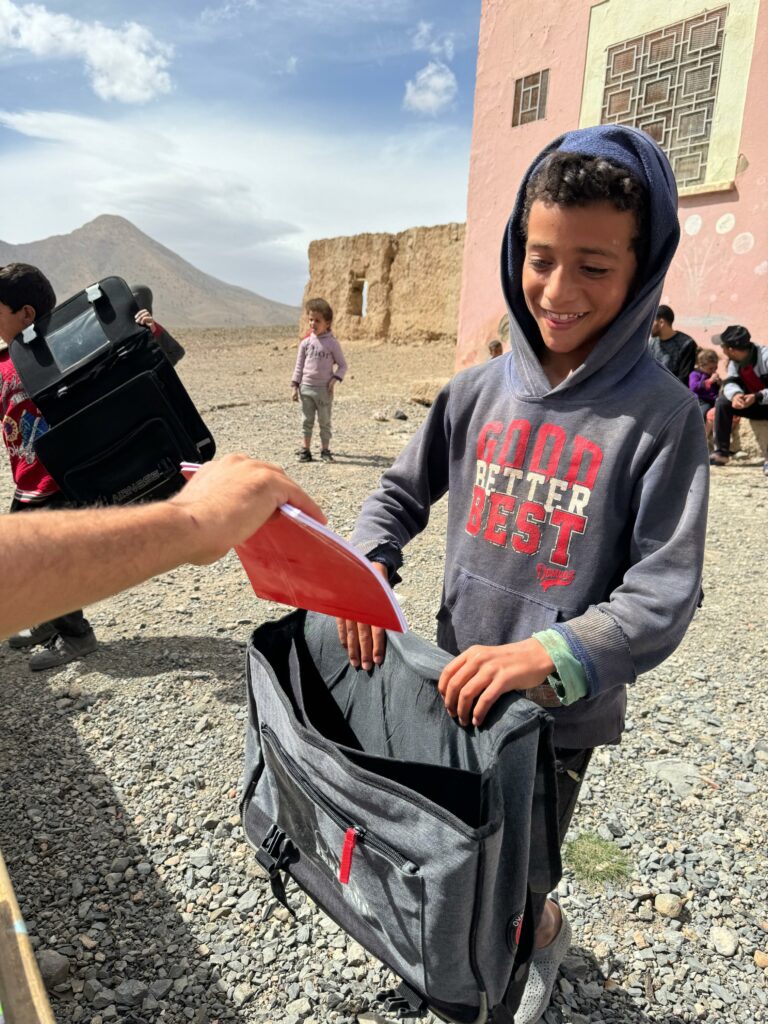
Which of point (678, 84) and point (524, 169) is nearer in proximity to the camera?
point (524, 169)

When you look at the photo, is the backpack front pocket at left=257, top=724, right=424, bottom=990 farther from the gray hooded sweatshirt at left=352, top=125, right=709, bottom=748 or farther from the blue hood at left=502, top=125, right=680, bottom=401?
the blue hood at left=502, top=125, right=680, bottom=401

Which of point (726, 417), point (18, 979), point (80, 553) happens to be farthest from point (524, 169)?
point (18, 979)

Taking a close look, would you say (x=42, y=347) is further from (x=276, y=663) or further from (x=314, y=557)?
(x=314, y=557)

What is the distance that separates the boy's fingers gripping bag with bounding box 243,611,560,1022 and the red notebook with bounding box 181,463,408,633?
20 centimetres

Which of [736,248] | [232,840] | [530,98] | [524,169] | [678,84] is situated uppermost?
[530,98]

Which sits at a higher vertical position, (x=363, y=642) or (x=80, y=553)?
(x=80, y=553)

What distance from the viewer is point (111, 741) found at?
9.20 ft

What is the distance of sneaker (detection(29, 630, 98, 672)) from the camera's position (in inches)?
132

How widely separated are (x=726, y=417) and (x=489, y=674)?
7239 mm

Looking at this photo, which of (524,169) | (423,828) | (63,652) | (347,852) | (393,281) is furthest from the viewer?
(393,281)

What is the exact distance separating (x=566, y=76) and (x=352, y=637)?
364 inches

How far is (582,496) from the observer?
1.30 metres

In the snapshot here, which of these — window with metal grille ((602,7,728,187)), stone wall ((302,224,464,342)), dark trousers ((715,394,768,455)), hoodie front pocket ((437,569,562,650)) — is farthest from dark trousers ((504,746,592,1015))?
stone wall ((302,224,464,342))

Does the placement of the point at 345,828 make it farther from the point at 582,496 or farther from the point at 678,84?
the point at 678,84
